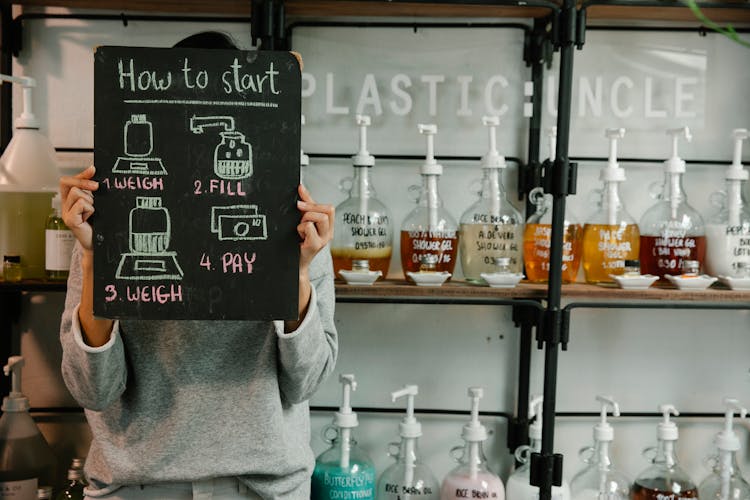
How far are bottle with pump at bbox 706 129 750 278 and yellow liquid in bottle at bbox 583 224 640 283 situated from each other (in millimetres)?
161

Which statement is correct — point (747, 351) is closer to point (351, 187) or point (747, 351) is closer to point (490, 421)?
point (490, 421)

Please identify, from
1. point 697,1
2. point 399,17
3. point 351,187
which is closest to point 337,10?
point 399,17

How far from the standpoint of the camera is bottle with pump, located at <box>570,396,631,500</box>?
1676mm

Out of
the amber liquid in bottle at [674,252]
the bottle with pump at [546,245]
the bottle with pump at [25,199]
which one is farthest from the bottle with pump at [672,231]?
the bottle with pump at [25,199]

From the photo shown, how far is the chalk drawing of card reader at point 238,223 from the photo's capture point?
3.87 feet

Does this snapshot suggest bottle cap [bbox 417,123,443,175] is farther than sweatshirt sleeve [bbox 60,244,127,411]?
Yes

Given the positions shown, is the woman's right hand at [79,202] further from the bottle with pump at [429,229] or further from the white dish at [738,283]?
the white dish at [738,283]

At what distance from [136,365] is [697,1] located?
1.31m

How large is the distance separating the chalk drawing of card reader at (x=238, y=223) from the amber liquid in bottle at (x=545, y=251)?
704 mm

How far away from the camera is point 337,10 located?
174 cm

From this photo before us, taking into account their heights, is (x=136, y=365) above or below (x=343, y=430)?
above

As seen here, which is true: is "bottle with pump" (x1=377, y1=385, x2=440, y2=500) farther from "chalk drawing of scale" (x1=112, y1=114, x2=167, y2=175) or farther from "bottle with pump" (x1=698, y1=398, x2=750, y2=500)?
"chalk drawing of scale" (x1=112, y1=114, x2=167, y2=175)

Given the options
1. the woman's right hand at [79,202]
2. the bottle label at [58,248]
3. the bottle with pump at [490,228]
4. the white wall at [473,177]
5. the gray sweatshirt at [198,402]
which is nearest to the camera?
the woman's right hand at [79,202]


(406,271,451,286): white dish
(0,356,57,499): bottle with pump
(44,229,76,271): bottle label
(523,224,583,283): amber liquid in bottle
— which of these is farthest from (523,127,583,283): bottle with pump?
(0,356,57,499): bottle with pump
